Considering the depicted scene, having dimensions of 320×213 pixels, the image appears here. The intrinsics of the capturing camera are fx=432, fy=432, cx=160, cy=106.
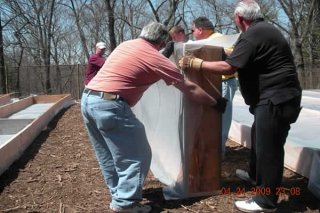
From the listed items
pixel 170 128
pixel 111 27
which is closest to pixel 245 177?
pixel 170 128

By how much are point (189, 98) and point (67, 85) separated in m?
20.3

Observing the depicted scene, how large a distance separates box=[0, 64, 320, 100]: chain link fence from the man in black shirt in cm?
1905

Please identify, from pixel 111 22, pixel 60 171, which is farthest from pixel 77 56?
pixel 60 171

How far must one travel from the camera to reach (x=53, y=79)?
2473 centimetres

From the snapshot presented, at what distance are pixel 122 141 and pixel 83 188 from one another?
3.54 feet

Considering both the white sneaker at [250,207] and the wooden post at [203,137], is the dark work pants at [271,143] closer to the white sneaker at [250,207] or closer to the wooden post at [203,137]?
the white sneaker at [250,207]

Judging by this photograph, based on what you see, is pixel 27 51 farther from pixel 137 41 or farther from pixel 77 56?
pixel 137 41

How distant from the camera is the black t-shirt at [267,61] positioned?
2992 millimetres

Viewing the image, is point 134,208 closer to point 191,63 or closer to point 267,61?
point 191,63

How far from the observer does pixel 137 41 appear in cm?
323

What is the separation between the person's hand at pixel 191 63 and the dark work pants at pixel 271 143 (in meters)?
0.53

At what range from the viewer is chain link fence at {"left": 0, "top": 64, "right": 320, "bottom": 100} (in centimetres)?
2220

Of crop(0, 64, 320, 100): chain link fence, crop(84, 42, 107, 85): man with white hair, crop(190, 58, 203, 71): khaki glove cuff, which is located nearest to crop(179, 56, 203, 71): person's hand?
crop(190, 58, 203, 71): khaki glove cuff

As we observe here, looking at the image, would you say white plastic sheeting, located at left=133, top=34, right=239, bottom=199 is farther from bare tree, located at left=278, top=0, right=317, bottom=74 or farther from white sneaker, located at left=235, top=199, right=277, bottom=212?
bare tree, located at left=278, top=0, right=317, bottom=74
